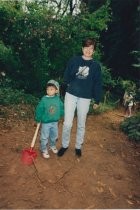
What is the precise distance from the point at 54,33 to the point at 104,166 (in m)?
6.82

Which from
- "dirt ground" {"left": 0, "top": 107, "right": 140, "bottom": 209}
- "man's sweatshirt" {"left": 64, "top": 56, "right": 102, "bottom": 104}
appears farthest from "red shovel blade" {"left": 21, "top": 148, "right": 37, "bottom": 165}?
"man's sweatshirt" {"left": 64, "top": 56, "right": 102, "bottom": 104}

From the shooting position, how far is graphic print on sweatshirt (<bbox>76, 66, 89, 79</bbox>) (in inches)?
283

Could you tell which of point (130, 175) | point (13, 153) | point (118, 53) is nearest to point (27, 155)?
point (13, 153)

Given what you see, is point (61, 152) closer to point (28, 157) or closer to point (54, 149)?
point (54, 149)

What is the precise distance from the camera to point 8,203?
226 inches

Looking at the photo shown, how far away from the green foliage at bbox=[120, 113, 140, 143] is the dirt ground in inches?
26.0

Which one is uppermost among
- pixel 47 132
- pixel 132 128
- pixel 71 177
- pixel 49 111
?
pixel 49 111

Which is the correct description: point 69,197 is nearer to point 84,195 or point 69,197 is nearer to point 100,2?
point 84,195

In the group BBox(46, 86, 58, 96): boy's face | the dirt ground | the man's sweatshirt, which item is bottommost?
the dirt ground

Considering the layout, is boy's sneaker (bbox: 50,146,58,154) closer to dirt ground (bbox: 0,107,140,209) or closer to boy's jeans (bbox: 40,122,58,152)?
dirt ground (bbox: 0,107,140,209)

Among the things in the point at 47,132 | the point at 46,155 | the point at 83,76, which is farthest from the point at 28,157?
the point at 83,76

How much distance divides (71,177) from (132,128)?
12.9 ft

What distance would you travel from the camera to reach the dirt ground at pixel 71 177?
601cm

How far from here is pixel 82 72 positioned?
23.6 feet
